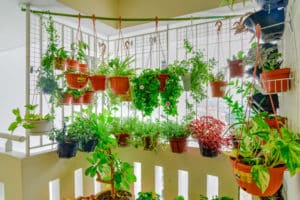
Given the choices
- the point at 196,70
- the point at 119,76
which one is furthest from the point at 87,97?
the point at 196,70

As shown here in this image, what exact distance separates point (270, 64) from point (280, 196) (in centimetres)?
81

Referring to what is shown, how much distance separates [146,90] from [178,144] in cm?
60

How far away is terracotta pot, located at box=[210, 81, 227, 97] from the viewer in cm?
174

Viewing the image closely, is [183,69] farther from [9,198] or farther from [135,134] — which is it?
[9,198]

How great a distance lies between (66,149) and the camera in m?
1.81

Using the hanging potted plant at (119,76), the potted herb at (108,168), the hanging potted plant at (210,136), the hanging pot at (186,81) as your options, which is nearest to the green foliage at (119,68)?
the hanging potted plant at (119,76)

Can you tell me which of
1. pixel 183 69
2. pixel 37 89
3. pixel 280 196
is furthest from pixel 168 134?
pixel 37 89

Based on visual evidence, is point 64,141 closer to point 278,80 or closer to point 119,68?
point 119,68

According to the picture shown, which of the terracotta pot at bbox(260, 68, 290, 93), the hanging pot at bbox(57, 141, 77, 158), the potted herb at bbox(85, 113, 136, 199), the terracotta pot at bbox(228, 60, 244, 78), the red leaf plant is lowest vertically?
the potted herb at bbox(85, 113, 136, 199)

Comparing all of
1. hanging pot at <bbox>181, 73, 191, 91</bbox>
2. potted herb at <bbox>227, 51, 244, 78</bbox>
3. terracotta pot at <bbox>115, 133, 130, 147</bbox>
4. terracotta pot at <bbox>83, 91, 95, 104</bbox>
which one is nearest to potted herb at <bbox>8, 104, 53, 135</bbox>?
terracotta pot at <bbox>83, 91, 95, 104</bbox>

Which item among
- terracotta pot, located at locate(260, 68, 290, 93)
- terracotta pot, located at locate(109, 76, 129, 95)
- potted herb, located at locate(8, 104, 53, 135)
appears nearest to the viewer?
terracotta pot, located at locate(260, 68, 290, 93)

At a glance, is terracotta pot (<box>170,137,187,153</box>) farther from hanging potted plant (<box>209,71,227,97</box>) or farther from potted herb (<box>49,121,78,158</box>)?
potted herb (<box>49,121,78,158</box>)

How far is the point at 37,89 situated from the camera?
5.96 ft

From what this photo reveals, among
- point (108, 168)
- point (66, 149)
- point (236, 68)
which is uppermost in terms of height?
point (236, 68)
